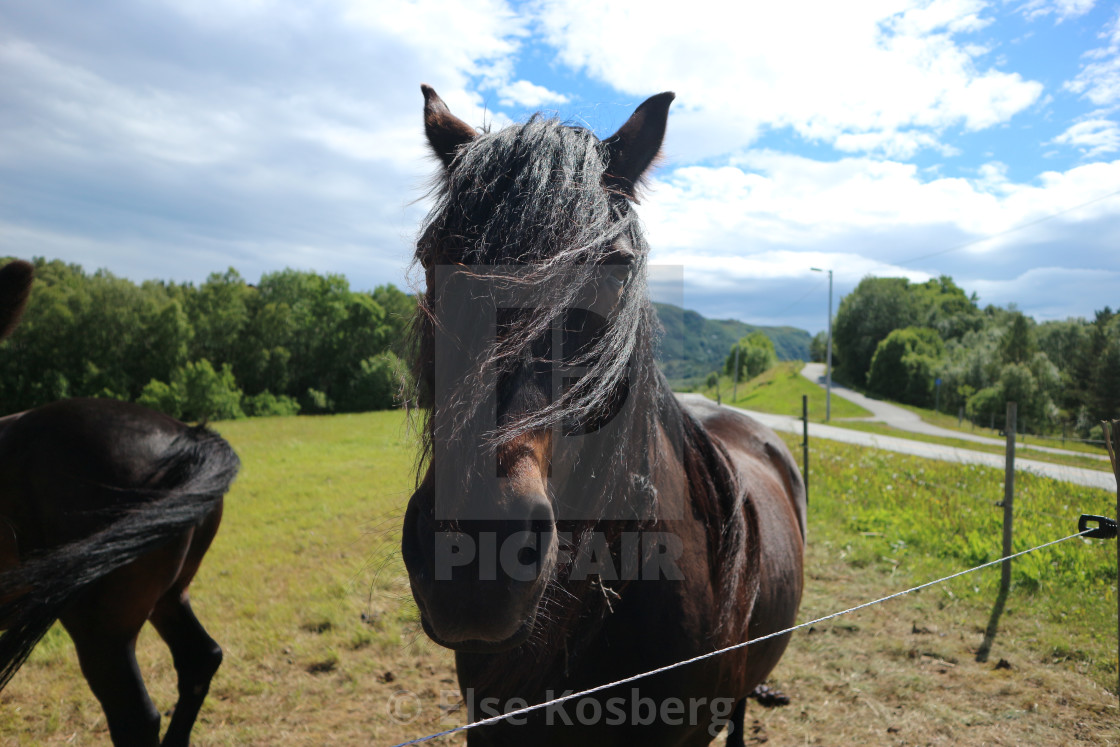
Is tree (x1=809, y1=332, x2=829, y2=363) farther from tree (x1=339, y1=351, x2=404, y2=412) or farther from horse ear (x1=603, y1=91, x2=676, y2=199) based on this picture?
horse ear (x1=603, y1=91, x2=676, y2=199)

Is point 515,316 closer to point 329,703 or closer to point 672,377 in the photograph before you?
point 672,377

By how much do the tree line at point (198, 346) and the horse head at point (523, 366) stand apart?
95.8 ft

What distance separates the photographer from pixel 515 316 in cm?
119

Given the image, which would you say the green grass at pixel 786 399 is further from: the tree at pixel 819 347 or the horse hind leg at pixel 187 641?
the tree at pixel 819 347

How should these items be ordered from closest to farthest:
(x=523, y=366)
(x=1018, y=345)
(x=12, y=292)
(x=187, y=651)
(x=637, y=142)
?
(x=523, y=366)
(x=637, y=142)
(x=12, y=292)
(x=187, y=651)
(x=1018, y=345)

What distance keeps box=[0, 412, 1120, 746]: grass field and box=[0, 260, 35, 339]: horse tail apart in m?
2.19

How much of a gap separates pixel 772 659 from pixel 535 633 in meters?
1.56

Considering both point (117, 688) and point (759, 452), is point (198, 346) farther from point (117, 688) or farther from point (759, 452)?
point (759, 452)

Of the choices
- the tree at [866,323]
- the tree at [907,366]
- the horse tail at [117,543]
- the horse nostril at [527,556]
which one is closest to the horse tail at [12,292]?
the horse tail at [117,543]

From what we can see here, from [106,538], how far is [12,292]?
142cm

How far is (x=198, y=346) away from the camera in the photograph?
42.3 meters

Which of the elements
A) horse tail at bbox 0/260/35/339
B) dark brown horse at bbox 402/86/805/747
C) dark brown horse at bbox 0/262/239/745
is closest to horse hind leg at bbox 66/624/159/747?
dark brown horse at bbox 0/262/239/745

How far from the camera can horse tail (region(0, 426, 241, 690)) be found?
8.23ft

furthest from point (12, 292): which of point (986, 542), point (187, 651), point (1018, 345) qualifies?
point (1018, 345)
